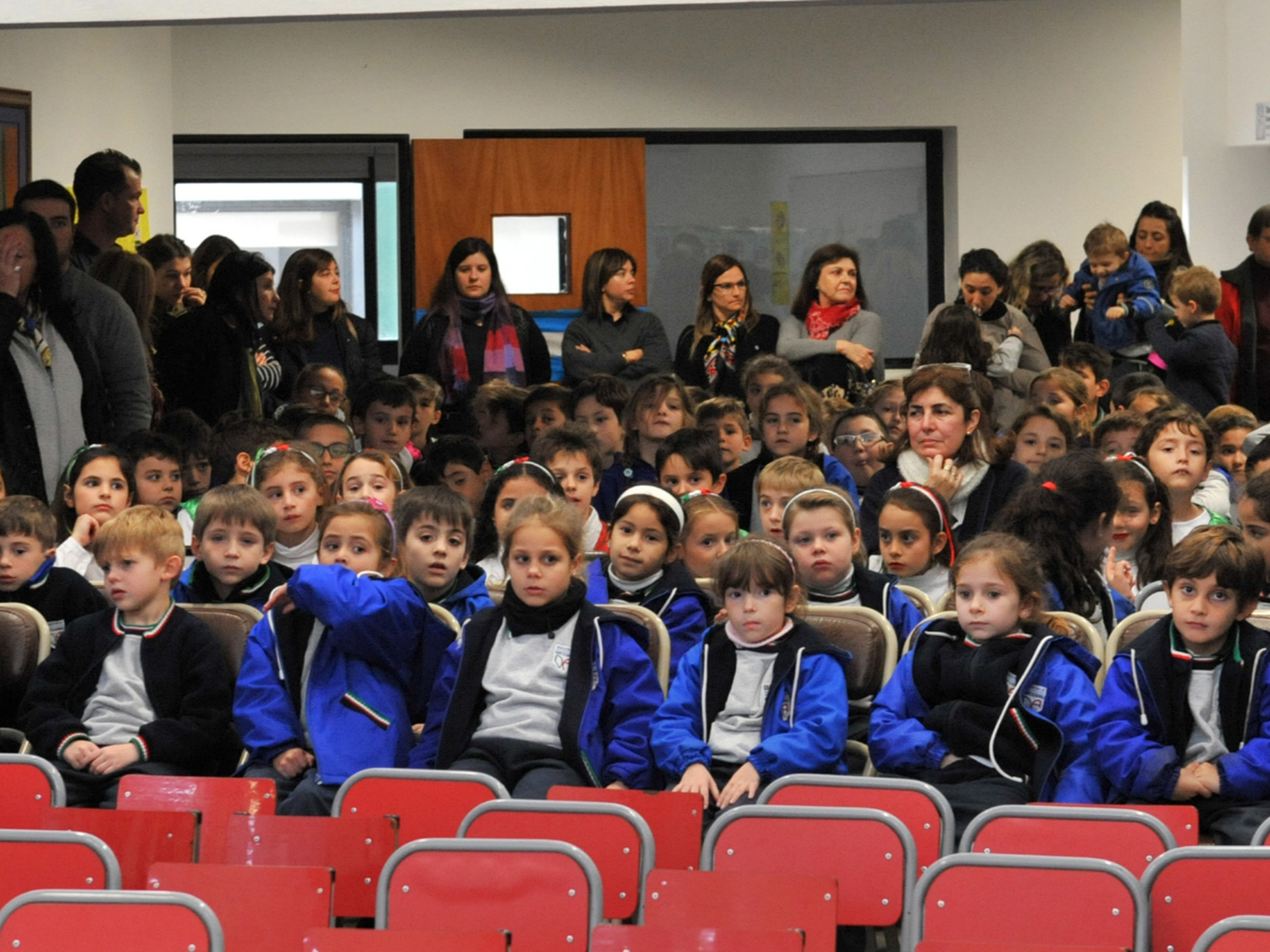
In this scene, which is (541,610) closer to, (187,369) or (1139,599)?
(1139,599)

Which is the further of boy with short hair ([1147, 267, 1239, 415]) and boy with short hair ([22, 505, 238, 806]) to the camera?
boy with short hair ([1147, 267, 1239, 415])

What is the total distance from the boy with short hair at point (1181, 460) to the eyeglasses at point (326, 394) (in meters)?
2.94

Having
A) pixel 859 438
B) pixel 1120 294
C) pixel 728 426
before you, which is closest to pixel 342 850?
pixel 728 426

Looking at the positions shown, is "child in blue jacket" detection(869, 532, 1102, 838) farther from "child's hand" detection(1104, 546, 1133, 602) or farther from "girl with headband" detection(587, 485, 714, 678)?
"child's hand" detection(1104, 546, 1133, 602)

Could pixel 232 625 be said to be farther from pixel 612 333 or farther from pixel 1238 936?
pixel 612 333

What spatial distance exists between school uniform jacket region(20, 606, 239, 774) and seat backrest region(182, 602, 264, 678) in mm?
50

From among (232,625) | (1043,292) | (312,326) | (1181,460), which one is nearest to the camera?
(232,625)

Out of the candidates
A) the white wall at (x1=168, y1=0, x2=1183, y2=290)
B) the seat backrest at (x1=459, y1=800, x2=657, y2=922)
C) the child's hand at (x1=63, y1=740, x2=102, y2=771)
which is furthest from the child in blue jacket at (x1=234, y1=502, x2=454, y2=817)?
the white wall at (x1=168, y1=0, x2=1183, y2=290)

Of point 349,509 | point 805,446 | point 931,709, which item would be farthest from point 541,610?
point 805,446

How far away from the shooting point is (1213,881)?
8.72 feet

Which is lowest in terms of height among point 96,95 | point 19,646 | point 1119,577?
point 19,646

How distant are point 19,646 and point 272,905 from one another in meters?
1.52

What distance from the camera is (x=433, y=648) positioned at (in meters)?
3.92

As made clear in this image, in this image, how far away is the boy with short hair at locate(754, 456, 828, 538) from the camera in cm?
481
